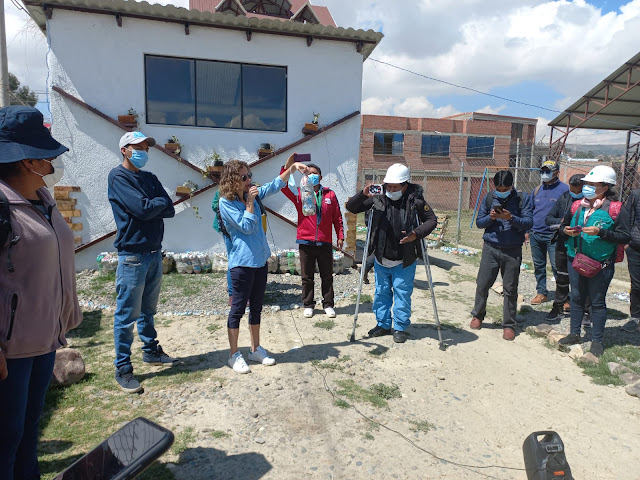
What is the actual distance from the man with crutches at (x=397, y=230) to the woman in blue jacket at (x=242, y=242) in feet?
3.99

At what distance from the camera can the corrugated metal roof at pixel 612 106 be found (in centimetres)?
1148

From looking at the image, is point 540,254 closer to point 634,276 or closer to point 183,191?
point 634,276

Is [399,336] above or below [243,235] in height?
below

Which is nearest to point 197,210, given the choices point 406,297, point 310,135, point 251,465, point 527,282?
point 310,135

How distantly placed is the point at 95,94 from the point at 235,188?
5.03 m

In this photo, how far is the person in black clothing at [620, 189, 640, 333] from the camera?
5055 mm

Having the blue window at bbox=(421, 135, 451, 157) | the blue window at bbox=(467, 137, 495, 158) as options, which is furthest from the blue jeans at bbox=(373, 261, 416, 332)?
the blue window at bbox=(467, 137, 495, 158)

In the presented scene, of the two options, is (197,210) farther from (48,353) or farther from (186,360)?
(48,353)

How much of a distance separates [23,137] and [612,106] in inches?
639

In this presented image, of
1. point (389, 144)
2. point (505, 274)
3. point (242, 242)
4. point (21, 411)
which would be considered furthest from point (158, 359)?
point (389, 144)

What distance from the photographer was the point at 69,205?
7.02 metres

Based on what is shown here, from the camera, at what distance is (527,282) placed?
25.2 ft

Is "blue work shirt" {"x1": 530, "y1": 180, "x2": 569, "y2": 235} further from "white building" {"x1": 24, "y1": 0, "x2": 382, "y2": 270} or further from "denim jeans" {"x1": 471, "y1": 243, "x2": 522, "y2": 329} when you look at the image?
"white building" {"x1": 24, "y1": 0, "x2": 382, "y2": 270}

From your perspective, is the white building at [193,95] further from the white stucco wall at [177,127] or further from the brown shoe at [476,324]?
the brown shoe at [476,324]
